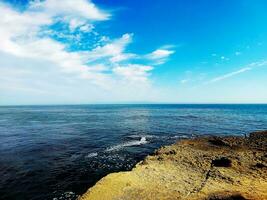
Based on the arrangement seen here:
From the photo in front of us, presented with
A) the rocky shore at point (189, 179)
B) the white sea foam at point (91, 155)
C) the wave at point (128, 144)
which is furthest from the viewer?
the wave at point (128, 144)

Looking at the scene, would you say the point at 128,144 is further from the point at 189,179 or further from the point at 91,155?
the point at 189,179

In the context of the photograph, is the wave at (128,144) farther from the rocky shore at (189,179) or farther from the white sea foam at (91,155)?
the rocky shore at (189,179)

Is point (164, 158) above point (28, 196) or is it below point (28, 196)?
above

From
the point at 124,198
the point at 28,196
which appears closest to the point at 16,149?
the point at 28,196

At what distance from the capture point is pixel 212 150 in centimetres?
3105

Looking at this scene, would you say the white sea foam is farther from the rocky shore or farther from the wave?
the rocky shore

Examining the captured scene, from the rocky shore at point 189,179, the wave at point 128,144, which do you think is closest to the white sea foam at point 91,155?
the wave at point 128,144

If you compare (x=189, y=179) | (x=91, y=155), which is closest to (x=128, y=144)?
(x=91, y=155)

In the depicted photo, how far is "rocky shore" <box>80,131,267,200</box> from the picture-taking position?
16.4m

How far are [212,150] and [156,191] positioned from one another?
16568 millimetres

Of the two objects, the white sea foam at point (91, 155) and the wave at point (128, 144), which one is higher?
the wave at point (128, 144)

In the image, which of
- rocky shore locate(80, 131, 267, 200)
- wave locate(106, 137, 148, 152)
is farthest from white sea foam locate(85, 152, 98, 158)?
rocky shore locate(80, 131, 267, 200)

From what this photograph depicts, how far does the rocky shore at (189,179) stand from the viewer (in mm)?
16391

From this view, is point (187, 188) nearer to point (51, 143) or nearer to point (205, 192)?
point (205, 192)
